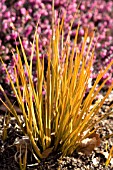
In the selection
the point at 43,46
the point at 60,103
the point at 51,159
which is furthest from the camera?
the point at 43,46

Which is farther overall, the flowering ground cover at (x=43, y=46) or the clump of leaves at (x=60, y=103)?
the flowering ground cover at (x=43, y=46)

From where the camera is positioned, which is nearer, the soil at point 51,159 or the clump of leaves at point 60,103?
the clump of leaves at point 60,103

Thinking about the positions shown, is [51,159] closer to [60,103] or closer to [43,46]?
[60,103]

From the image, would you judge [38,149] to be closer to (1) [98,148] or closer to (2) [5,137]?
(2) [5,137]

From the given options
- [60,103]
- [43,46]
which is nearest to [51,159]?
[60,103]

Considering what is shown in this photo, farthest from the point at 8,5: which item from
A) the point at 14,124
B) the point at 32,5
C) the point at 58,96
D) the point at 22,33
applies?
the point at 58,96

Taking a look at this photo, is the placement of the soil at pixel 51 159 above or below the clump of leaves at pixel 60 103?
below
